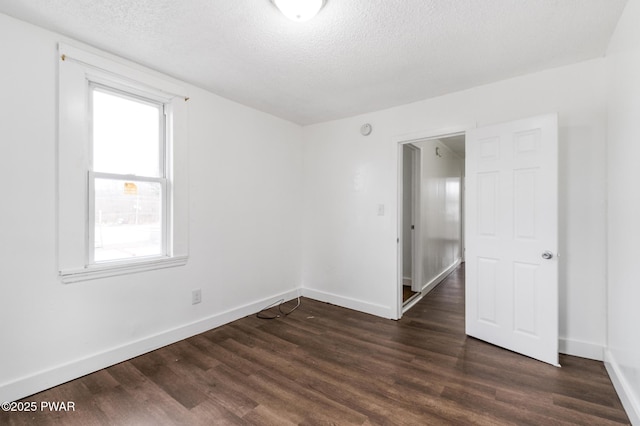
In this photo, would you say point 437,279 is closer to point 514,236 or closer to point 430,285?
point 430,285

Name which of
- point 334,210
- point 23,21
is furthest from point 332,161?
point 23,21

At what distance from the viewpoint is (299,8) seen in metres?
1.67

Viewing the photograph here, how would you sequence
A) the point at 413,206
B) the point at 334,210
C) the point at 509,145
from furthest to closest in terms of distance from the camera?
the point at 413,206 → the point at 334,210 → the point at 509,145

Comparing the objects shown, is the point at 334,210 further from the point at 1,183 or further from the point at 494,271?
the point at 1,183

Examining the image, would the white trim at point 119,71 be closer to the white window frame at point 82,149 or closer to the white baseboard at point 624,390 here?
the white window frame at point 82,149

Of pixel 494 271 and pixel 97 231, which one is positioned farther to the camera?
pixel 494 271

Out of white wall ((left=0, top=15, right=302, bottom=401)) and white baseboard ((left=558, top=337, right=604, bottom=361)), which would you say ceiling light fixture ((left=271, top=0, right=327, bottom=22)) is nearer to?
white wall ((left=0, top=15, right=302, bottom=401))

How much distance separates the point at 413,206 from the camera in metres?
4.48

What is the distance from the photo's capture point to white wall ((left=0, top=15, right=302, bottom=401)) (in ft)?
6.21

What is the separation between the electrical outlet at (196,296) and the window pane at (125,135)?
4.01ft

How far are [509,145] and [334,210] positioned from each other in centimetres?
214

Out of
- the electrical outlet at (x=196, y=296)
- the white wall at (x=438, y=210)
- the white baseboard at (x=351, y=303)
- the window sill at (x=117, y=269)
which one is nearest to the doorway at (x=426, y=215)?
the white wall at (x=438, y=210)

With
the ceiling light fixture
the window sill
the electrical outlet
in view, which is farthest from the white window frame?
the ceiling light fixture

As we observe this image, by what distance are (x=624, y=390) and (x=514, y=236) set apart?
1.21 metres
